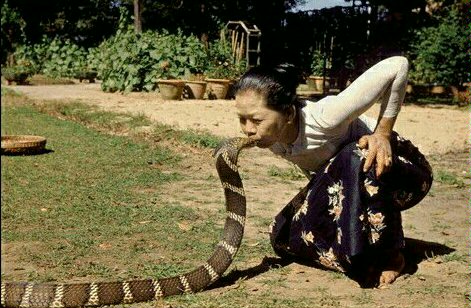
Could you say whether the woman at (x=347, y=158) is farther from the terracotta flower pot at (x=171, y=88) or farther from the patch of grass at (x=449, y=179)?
the terracotta flower pot at (x=171, y=88)

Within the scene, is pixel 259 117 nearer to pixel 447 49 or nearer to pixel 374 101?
pixel 374 101

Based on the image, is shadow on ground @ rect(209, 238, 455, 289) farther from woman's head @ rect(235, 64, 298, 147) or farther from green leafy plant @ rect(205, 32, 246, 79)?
green leafy plant @ rect(205, 32, 246, 79)

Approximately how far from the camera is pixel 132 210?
204 inches

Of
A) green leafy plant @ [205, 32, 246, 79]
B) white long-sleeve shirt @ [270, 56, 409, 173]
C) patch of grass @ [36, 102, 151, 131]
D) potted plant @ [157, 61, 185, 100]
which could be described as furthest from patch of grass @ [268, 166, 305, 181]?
green leafy plant @ [205, 32, 246, 79]

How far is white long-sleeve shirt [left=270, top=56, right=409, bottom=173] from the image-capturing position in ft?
10.8

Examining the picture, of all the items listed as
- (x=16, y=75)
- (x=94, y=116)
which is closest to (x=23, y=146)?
Result: (x=94, y=116)

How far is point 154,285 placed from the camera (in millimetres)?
3211

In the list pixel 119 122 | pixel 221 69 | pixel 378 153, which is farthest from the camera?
pixel 221 69

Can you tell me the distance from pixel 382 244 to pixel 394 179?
377 millimetres

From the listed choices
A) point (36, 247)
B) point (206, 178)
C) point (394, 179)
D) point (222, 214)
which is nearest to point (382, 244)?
point (394, 179)

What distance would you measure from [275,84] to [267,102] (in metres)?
0.11

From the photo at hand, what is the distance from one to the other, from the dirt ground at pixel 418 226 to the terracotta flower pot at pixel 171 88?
2.76 meters

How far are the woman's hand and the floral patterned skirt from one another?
3 centimetres

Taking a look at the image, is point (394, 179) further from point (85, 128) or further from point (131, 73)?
point (131, 73)
